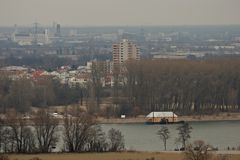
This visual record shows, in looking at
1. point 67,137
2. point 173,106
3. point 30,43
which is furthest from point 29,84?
point 30,43

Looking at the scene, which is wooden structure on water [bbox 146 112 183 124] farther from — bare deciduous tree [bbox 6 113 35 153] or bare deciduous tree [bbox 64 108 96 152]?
bare deciduous tree [bbox 6 113 35 153]

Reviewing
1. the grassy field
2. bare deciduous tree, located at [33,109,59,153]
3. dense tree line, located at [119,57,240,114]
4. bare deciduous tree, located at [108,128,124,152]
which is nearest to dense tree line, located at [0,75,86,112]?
dense tree line, located at [119,57,240,114]

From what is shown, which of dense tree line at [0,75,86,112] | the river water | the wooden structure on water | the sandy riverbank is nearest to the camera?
the river water

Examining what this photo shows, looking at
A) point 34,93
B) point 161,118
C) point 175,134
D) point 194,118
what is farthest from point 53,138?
point 34,93

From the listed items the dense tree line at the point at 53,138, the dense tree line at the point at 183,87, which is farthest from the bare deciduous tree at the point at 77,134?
the dense tree line at the point at 183,87

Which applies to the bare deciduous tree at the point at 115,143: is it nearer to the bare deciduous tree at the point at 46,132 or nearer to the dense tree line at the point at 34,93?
the bare deciduous tree at the point at 46,132

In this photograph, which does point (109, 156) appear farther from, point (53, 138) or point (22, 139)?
point (22, 139)
